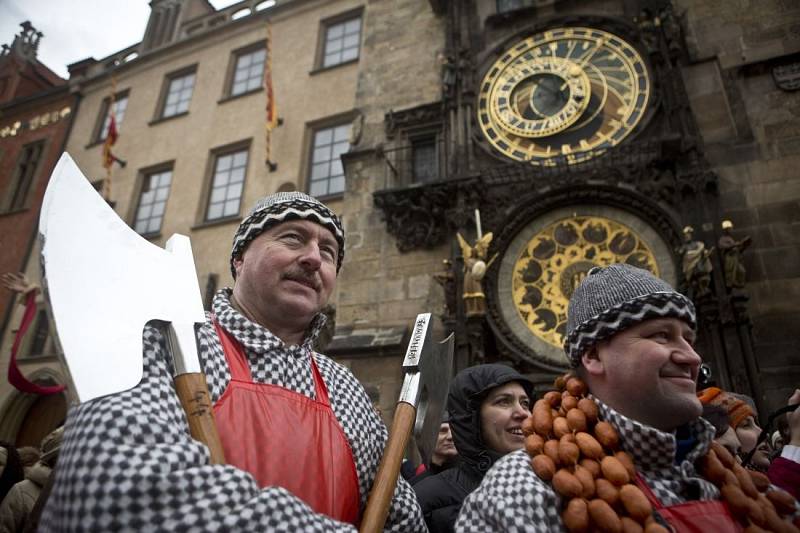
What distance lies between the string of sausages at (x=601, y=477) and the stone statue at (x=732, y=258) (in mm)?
5277

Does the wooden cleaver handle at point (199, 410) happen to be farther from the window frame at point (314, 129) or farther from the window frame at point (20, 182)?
the window frame at point (20, 182)

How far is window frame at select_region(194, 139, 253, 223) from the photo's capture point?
483 inches

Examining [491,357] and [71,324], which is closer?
[71,324]

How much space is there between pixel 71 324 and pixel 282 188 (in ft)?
37.2

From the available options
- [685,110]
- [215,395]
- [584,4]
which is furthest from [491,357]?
[584,4]

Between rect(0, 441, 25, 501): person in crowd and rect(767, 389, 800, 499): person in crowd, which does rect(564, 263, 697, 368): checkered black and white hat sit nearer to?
rect(767, 389, 800, 499): person in crowd

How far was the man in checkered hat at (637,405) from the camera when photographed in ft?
4.27

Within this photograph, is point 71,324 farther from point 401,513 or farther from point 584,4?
point 584,4

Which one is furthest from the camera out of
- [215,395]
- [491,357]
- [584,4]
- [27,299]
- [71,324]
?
[584,4]

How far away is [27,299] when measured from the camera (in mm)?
4039

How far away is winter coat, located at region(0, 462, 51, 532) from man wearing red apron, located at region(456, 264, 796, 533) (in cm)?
286

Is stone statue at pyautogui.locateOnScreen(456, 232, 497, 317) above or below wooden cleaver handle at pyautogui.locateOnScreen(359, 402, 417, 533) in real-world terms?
above

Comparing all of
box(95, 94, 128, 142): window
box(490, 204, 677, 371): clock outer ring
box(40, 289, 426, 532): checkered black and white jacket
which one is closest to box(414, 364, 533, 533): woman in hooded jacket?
box(40, 289, 426, 532): checkered black and white jacket

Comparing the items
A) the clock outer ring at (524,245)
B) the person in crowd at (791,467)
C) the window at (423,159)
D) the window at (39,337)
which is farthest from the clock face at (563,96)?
the window at (39,337)
